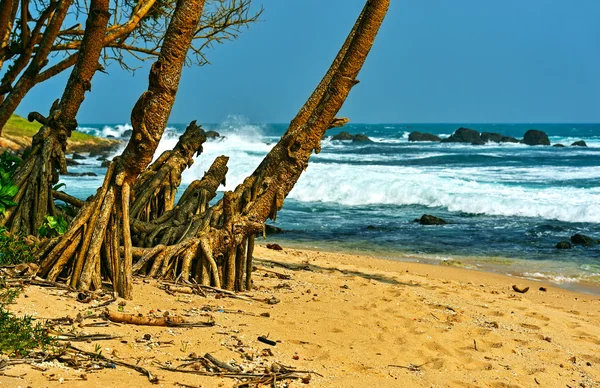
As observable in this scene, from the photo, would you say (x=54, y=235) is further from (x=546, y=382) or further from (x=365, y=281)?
(x=546, y=382)

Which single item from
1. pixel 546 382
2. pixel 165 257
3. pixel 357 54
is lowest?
pixel 546 382

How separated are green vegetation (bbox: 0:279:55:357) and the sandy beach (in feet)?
0.57

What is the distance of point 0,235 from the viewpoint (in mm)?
6160

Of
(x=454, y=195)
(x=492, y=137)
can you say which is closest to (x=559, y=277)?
(x=454, y=195)

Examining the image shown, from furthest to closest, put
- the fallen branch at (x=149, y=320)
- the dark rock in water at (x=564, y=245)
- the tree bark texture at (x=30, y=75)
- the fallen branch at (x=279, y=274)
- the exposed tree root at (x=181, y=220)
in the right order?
1. the dark rock in water at (x=564, y=245)
2. the fallen branch at (x=279, y=274)
3. the tree bark texture at (x=30, y=75)
4. the exposed tree root at (x=181, y=220)
5. the fallen branch at (x=149, y=320)

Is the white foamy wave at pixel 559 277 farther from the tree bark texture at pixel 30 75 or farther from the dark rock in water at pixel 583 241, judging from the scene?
the tree bark texture at pixel 30 75

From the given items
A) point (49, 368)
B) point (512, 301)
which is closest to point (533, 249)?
point (512, 301)

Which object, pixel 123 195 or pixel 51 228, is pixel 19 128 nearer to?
pixel 51 228

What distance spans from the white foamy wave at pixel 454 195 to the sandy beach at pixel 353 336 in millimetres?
10183

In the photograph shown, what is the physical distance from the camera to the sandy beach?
4.60m

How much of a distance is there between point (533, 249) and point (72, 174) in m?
18.5

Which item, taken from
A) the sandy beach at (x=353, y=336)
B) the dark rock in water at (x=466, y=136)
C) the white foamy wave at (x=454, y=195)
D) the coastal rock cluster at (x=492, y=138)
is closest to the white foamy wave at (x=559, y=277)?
the sandy beach at (x=353, y=336)

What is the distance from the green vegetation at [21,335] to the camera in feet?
13.2

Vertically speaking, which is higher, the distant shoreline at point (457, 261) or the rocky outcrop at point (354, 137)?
the rocky outcrop at point (354, 137)
